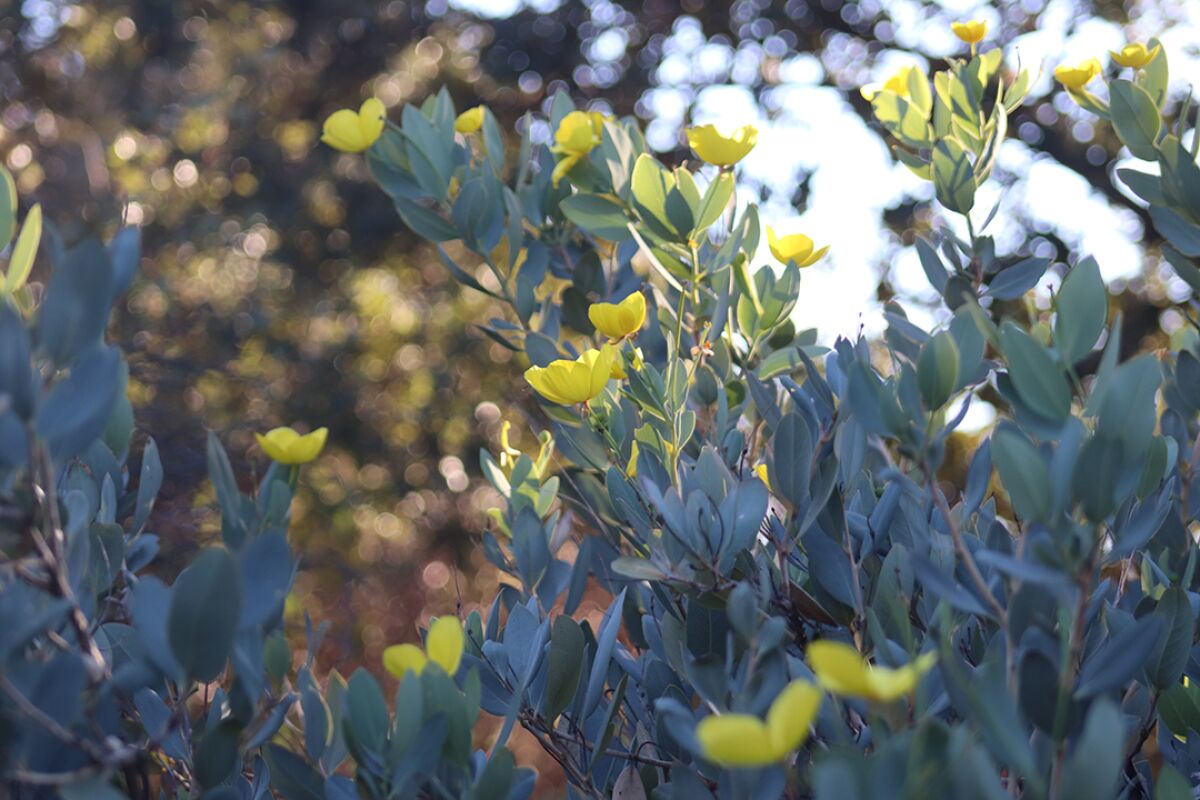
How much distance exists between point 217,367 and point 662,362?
333cm

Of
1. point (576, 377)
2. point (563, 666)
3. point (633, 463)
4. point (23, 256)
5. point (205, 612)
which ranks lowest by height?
point (563, 666)

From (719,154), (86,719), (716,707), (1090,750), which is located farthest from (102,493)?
(1090,750)

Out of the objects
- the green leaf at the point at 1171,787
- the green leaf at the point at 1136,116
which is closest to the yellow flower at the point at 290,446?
the green leaf at the point at 1171,787

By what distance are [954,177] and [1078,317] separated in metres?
0.61

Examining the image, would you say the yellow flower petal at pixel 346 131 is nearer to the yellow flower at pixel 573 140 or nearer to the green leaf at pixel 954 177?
the yellow flower at pixel 573 140


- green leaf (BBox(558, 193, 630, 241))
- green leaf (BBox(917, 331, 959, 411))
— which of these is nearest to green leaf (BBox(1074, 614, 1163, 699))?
green leaf (BBox(917, 331, 959, 411))

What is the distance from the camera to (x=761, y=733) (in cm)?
64

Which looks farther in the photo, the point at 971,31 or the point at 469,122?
the point at 469,122

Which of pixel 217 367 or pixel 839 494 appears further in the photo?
pixel 217 367

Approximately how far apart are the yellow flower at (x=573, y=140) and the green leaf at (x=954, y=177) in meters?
0.47

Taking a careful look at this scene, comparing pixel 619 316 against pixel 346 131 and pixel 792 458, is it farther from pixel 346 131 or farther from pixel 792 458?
pixel 346 131

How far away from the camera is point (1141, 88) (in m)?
1.42

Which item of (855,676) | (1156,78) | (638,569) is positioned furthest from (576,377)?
(1156,78)

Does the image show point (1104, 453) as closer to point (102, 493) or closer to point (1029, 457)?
point (1029, 457)
